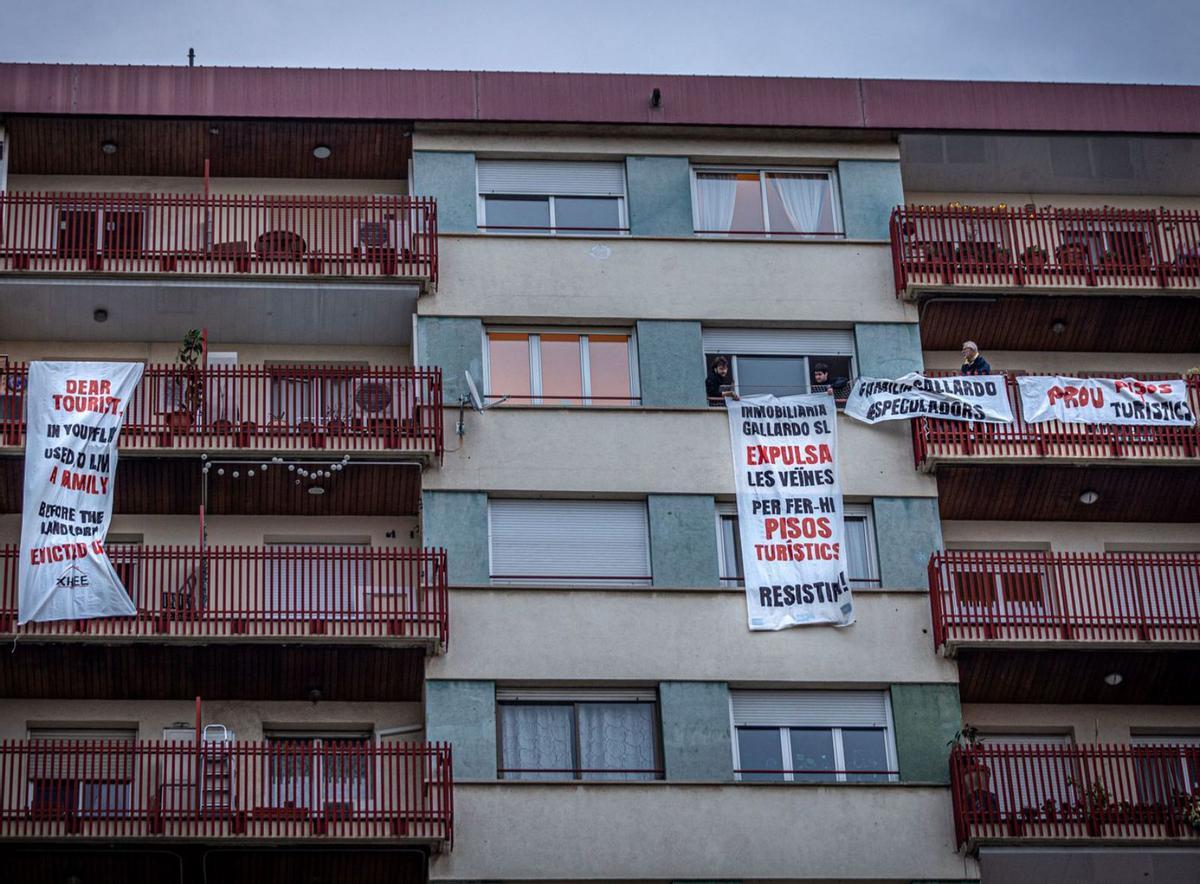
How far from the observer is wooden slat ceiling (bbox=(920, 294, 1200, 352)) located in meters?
38.5

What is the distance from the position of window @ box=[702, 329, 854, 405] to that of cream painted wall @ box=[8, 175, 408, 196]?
6663mm

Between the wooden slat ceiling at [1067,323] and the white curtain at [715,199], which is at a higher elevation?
the white curtain at [715,199]

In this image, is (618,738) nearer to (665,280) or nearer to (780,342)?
(780,342)

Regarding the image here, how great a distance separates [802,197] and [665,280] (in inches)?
133

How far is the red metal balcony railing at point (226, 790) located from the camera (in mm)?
32219

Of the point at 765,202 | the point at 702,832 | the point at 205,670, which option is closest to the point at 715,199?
the point at 765,202

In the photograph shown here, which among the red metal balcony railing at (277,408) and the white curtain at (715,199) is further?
the white curtain at (715,199)

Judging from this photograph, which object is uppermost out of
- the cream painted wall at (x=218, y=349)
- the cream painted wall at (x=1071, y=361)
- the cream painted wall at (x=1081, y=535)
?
the cream painted wall at (x=218, y=349)

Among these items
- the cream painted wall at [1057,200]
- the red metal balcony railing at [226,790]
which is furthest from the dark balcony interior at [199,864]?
the cream painted wall at [1057,200]

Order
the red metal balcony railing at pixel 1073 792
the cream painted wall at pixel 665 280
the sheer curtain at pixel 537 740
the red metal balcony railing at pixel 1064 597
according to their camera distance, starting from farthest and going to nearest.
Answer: the cream painted wall at pixel 665 280 → the red metal balcony railing at pixel 1064 597 → the sheer curtain at pixel 537 740 → the red metal balcony railing at pixel 1073 792

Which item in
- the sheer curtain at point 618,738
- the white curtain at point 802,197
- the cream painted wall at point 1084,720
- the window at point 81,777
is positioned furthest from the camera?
the white curtain at point 802,197

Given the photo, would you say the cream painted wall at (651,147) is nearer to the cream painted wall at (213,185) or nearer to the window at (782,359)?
the cream painted wall at (213,185)

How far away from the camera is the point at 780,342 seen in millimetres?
38375

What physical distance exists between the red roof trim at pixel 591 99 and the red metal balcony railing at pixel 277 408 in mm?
4910
